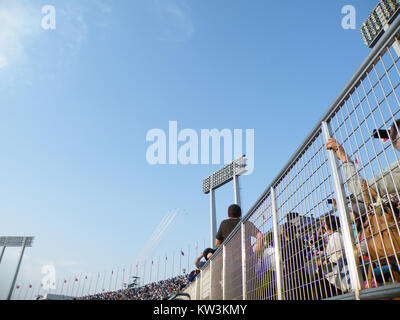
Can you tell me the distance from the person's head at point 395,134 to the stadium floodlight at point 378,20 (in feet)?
79.0

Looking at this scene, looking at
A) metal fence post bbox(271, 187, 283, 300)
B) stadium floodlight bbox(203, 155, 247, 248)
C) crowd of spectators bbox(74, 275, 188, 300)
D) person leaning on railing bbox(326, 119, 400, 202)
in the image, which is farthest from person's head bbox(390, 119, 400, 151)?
crowd of spectators bbox(74, 275, 188, 300)

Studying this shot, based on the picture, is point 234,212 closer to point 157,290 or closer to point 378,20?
point 378,20

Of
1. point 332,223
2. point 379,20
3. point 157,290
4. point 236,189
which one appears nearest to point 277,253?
point 332,223

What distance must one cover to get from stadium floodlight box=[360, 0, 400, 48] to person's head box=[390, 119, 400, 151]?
79.0ft

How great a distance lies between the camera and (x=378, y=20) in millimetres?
25156

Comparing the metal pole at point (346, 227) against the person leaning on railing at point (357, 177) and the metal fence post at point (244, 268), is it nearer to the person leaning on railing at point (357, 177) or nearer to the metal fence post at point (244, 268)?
the person leaning on railing at point (357, 177)

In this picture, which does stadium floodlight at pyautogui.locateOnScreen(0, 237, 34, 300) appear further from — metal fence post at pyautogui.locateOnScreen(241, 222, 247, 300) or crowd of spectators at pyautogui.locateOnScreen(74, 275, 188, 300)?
metal fence post at pyautogui.locateOnScreen(241, 222, 247, 300)

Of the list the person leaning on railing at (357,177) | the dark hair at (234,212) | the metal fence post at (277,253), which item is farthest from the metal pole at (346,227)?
the dark hair at (234,212)

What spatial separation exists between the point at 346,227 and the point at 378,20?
29.7 m

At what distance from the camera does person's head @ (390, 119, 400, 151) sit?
4.78 ft

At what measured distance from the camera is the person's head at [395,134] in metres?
1.46

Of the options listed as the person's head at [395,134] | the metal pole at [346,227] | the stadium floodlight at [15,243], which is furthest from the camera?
the stadium floodlight at [15,243]
